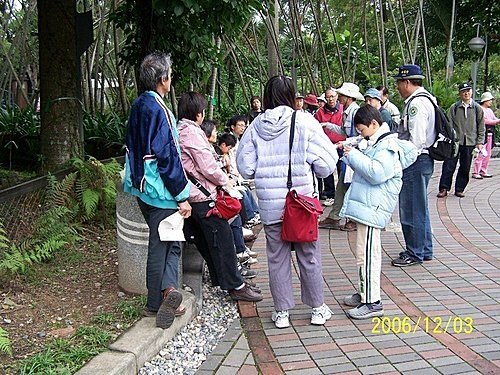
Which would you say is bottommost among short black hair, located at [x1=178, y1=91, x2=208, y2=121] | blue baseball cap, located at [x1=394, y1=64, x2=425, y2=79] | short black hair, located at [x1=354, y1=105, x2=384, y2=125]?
short black hair, located at [x1=354, y1=105, x2=384, y2=125]

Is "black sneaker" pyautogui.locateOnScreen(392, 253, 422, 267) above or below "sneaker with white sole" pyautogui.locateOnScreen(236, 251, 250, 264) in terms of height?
below

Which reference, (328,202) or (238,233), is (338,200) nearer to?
(328,202)

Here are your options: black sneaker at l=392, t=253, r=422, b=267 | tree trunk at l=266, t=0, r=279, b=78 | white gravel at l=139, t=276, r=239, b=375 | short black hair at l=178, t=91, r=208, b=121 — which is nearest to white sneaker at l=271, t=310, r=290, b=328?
white gravel at l=139, t=276, r=239, b=375

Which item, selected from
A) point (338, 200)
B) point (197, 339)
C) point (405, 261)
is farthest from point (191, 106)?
point (338, 200)

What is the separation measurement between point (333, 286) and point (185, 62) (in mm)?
3404

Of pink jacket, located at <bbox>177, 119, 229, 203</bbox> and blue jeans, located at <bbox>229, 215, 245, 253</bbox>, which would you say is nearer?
pink jacket, located at <bbox>177, 119, 229, 203</bbox>

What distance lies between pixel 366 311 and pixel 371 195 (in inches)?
34.2

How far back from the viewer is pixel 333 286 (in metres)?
5.27

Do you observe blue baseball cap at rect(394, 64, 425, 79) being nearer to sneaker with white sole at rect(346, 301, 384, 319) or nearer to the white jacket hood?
the white jacket hood

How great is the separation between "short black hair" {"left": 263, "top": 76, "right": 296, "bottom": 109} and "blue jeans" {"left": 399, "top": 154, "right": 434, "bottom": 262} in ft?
6.58

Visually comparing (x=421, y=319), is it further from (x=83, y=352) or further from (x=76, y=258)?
(x=76, y=258)

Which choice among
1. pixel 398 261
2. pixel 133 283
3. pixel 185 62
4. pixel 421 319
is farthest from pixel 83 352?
pixel 185 62

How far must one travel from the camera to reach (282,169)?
4.24 m

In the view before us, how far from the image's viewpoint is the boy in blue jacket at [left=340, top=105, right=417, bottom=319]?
452 cm
